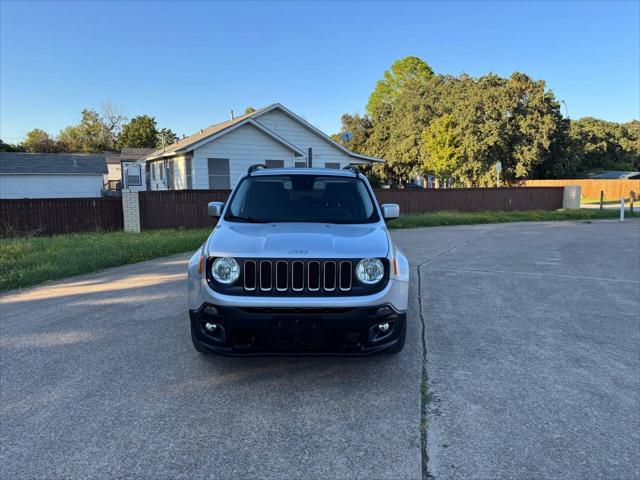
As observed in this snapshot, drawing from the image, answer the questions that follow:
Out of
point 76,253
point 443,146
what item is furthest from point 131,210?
point 443,146

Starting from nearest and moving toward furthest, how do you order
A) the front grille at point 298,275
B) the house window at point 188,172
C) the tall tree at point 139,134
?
the front grille at point 298,275 < the house window at point 188,172 < the tall tree at point 139,134

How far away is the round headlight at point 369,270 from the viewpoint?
12.0ft

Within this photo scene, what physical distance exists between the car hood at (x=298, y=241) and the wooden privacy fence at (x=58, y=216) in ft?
41.9

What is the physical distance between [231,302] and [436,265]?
6887mm

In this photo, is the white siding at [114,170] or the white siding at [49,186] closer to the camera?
the white siding at [49,186]

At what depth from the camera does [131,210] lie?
611 inches

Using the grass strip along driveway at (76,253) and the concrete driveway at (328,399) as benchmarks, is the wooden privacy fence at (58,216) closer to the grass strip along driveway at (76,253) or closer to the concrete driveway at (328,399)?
the grass strip along driveway at (76,253)

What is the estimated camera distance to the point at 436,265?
9.66 meters

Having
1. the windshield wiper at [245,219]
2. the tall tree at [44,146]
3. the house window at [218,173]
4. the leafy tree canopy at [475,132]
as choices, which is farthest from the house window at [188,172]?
the tall tree at [44,146]

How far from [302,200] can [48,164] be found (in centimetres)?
3540

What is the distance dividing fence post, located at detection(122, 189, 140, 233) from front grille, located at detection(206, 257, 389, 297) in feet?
43.2

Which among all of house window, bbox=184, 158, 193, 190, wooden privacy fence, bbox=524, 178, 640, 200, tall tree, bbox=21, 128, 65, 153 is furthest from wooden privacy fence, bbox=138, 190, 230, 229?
tall tree, bbox=21, 128, 65, 153

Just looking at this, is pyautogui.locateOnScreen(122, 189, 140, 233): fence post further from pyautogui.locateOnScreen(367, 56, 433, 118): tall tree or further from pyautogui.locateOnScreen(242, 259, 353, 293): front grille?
pyautogui.locateOnScreen(367, 56, 433, 118): tall tree

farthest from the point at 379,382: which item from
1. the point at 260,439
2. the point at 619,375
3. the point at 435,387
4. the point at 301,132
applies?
the point at 301,132
